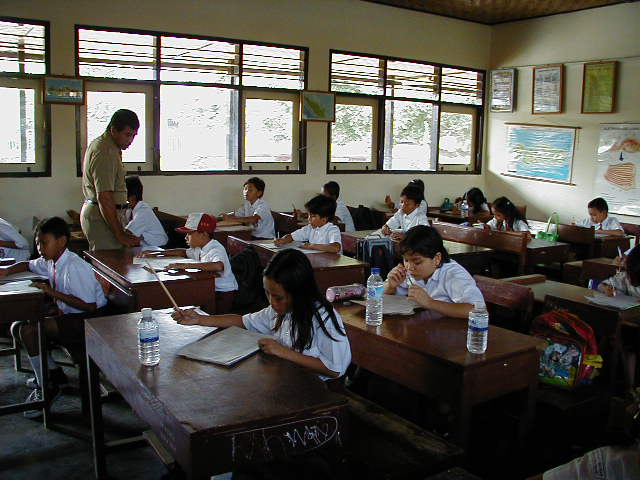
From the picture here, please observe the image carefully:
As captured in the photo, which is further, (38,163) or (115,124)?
(38,163)

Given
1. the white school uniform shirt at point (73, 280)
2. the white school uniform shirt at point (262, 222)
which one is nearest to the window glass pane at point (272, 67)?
the white school uniform shirt at point (262, 222)

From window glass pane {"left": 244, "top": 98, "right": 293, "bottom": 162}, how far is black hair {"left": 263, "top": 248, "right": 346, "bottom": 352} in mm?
5329

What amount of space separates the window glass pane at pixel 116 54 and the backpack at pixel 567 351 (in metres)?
5.05

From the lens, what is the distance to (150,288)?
3.59 metres

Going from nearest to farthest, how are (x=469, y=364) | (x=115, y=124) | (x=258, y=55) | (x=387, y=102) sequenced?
(x=469, y=364)
(x=115, y=124)
(x=258, y=55)
(x=387, y=102)

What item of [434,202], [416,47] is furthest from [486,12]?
[434,202]

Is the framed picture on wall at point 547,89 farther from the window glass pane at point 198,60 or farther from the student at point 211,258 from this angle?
the student at point 211,258

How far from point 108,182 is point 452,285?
2434mm

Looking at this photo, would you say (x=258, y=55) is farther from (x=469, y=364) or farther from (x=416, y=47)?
(x=469, y=364)

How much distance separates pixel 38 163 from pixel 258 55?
265 cm

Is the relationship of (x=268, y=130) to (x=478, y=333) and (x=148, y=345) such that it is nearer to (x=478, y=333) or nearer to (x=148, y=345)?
(x=478, y=333)

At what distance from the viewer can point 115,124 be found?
4.40 metres

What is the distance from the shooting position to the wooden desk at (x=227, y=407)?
1700 mm

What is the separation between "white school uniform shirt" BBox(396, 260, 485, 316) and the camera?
10.1 feet
